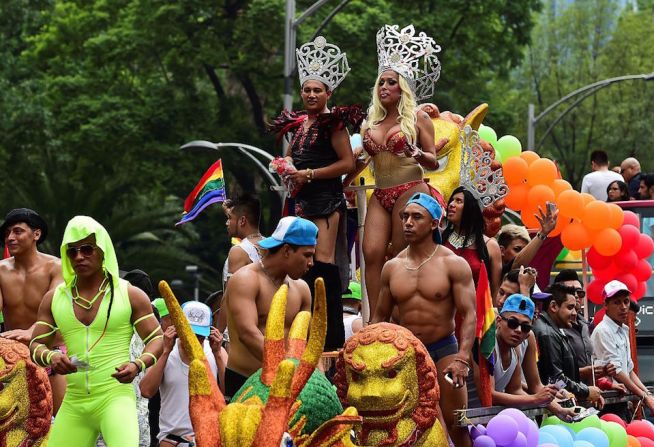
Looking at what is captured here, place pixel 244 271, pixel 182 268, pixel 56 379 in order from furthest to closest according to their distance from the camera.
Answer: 1. pixel 182 268
2. pixel 56 379
3. pixel 244 271

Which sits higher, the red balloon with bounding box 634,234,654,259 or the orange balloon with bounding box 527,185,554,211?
the orange balloon with bounding box 527,185,554,211

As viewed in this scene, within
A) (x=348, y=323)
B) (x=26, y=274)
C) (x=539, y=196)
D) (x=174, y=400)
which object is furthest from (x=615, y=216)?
(x=26, y=274)

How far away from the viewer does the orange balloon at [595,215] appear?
48.6ft

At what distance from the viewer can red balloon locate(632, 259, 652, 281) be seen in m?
15.7

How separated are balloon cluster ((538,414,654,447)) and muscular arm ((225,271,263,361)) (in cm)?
228

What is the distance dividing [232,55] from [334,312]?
27070 mm

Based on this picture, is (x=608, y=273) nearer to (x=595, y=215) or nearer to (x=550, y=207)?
(x=595, y=215)

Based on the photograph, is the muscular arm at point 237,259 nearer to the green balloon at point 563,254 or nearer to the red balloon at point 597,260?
the red balloon at point 597,260

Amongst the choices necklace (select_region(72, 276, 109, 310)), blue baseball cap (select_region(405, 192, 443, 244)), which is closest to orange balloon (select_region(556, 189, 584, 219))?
blue baseball cap (select_region(405, 192, 443, 244))

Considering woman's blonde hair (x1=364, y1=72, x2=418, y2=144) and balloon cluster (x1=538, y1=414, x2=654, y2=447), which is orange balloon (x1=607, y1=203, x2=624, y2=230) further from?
woman's blonde hair (x1=364, y1=72, x2=418, y2=144)

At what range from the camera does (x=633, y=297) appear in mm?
15906

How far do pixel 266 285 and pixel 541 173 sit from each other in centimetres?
642

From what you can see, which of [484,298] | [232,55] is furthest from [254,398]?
[232,55]

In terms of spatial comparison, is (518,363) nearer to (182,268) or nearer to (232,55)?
(182,268)
